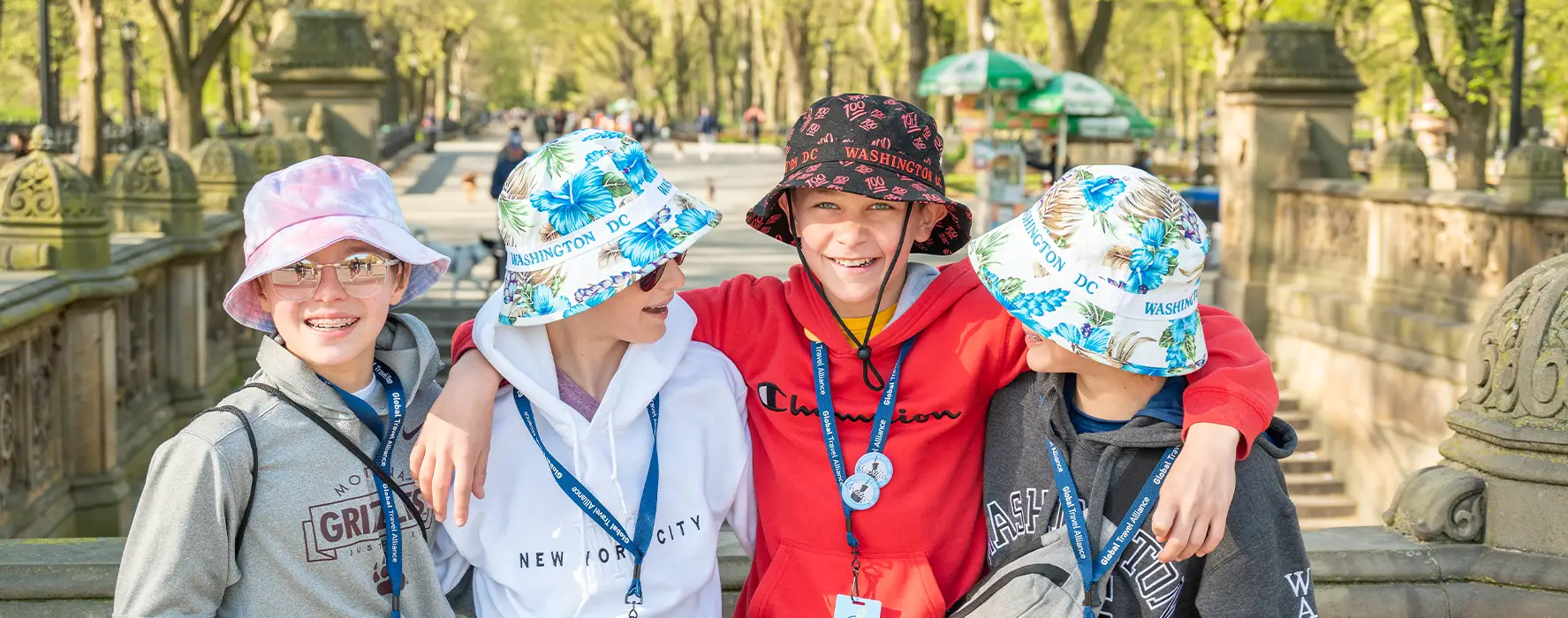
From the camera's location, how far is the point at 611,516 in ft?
9.39

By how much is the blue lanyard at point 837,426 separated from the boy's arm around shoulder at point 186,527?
113 cm

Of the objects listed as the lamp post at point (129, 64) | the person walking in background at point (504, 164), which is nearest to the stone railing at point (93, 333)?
the person walking in background at point (504, 164)

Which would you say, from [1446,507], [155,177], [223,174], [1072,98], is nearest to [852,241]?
[1446,507]

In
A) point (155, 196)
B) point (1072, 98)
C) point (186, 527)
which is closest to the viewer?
point (186, 527)

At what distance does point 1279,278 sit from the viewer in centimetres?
1446

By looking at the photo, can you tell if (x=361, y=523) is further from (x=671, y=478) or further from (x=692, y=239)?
(x=692, y=239)

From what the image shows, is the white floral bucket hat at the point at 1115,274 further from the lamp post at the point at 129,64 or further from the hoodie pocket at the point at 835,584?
the lamp post at the point at 129,64

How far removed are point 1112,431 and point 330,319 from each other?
1.53 meters

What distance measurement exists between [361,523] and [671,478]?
0.61 meters

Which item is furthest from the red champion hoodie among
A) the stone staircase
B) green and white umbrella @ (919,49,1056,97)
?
green and white umbrella @ (919,49,1056,97)

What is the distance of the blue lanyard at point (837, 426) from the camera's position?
9.83ft

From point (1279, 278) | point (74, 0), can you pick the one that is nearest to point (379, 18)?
point (74, 0)

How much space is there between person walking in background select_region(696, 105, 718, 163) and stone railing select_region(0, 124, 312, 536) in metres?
39.5

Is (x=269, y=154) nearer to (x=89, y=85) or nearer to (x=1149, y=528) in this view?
(x=1149, y=528)
